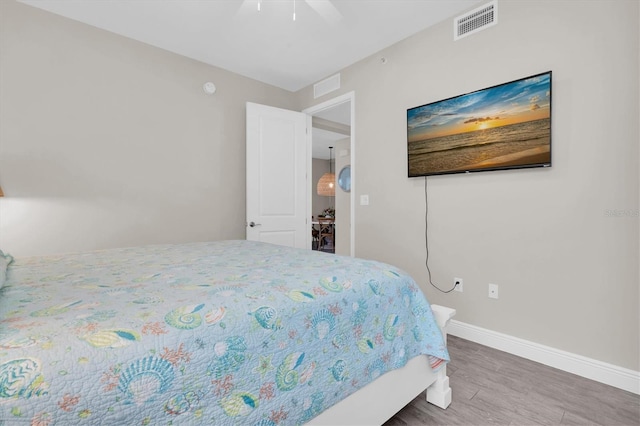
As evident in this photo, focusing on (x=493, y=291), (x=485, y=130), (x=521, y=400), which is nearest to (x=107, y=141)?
(x=485, y=130)

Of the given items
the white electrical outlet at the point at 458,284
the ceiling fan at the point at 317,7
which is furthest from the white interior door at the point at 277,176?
the white electrical outlet at the point at 458,284

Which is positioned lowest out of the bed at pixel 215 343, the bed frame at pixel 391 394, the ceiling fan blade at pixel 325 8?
the bed frame at pixel 391 394

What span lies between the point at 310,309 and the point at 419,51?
2.64 metres

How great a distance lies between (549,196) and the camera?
2.08 m

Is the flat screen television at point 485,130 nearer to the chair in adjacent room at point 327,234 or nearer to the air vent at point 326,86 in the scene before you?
the air vent at point 326,86

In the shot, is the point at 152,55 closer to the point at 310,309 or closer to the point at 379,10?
the point at 379,10

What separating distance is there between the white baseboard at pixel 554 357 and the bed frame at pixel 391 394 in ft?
3.08

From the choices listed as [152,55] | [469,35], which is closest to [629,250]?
[469,35]

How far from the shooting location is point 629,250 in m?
1.79

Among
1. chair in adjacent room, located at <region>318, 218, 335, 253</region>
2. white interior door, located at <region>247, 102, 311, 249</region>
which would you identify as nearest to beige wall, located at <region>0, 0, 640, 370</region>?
white interior door, located at <region>247, 102, 311, 249</region>

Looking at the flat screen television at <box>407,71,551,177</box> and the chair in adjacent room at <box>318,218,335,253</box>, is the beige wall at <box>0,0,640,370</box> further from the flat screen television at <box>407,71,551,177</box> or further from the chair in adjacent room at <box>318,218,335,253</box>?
the chair in adjacent room at <box>318,218,335,253</box>

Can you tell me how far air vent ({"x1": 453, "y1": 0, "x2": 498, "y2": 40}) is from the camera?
2332 mm

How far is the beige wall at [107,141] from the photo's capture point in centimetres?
243

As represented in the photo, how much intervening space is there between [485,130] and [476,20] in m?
0.89
